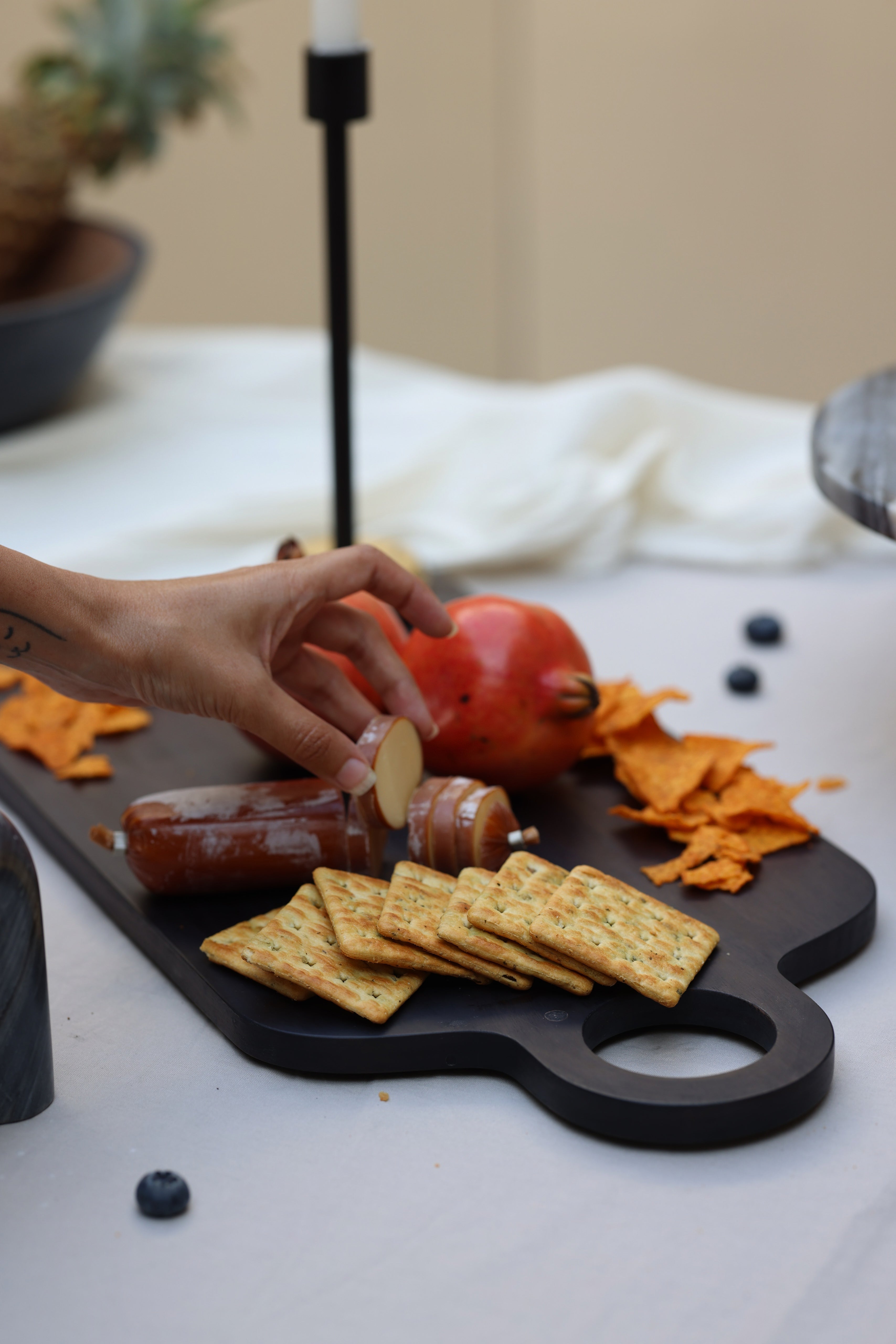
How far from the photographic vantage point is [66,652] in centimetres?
64

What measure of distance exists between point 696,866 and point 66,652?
1.14 ft

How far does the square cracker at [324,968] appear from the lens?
0.61m

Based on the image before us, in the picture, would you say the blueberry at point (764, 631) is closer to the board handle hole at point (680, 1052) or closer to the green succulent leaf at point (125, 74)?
the board handle hole at point (680, 1052)

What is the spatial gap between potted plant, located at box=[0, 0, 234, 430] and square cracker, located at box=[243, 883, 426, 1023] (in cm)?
92

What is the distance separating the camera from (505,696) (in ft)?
2.53

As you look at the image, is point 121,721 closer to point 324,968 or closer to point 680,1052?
point 324,968

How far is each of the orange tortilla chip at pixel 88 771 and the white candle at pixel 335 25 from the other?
517 mm

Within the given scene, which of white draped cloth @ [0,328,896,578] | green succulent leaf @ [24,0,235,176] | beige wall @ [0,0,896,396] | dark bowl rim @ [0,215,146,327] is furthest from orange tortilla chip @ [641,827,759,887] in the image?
beige wall @ [0,0,896,396]

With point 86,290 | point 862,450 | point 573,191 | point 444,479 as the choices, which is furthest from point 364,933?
point 573,191

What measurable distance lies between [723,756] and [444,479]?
0.62 m

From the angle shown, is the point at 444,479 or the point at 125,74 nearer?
the point at 444,479

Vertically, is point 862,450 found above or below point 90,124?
below

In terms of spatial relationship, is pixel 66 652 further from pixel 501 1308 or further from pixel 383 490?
pixel 383 490

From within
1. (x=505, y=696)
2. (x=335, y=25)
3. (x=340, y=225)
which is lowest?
(x=505, y=696)
